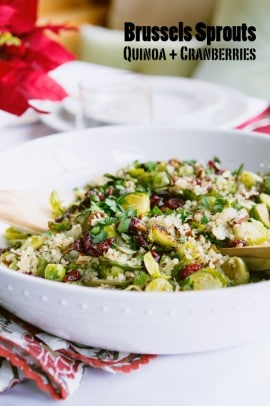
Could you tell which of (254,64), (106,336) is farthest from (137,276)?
(254,64)

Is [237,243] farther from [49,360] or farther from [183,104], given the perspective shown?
[183,104]

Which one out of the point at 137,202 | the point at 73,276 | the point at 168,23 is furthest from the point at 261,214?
the point at 168,23

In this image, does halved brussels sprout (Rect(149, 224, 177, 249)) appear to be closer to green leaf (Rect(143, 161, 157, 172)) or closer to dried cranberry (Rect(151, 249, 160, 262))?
dried cranberry (Rect(151, 249, 160, 262))

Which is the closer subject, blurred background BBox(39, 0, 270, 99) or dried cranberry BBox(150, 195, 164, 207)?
dried cranberry BBox(150, 195, 164, 207)

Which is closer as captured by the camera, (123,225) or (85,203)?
(123,225)

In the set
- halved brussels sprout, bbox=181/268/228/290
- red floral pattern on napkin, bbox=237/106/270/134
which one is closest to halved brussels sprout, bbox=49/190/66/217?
halved brussels sprout, bbox=181/268/228/290

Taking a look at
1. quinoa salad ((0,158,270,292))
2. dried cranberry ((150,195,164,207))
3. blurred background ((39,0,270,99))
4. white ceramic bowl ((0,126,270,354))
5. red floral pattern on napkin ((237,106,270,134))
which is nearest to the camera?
white ceramic bowl ((0,126,270,354))

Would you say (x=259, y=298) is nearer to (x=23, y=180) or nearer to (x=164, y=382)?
(x=164, y=382)
